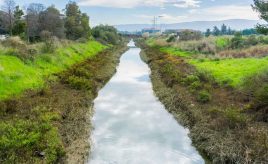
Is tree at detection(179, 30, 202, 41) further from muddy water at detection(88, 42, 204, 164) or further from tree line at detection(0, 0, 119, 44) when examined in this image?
muddy water at detection(88, 42, 204, 164)

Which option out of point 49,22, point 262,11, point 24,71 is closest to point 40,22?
point 49,22

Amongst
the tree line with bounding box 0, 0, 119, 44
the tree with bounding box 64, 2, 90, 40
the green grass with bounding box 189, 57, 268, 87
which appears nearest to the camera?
the green grass with bounding box 189, 57, 268, 87

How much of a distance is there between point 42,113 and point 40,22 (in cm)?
4100

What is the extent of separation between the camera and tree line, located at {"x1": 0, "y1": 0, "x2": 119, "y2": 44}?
4650cm

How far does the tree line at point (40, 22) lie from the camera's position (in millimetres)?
46500

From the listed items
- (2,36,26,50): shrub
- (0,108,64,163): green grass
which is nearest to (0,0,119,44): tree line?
(2,36,26,50): shrub

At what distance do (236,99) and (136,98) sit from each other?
8.60 meters

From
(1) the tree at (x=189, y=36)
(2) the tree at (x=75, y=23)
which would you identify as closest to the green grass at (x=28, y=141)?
(2) the tree at (x=75, y=23)

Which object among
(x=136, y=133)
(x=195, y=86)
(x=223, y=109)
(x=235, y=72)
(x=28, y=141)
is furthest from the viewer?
(x=235, y=72)

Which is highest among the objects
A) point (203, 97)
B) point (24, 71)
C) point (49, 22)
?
point (49, 22)

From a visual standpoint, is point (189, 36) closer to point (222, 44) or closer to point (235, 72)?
point (222, 44)

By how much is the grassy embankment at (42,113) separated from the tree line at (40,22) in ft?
58.3

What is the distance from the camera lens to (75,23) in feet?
234

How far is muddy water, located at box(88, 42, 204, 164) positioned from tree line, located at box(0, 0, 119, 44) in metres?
24.4
